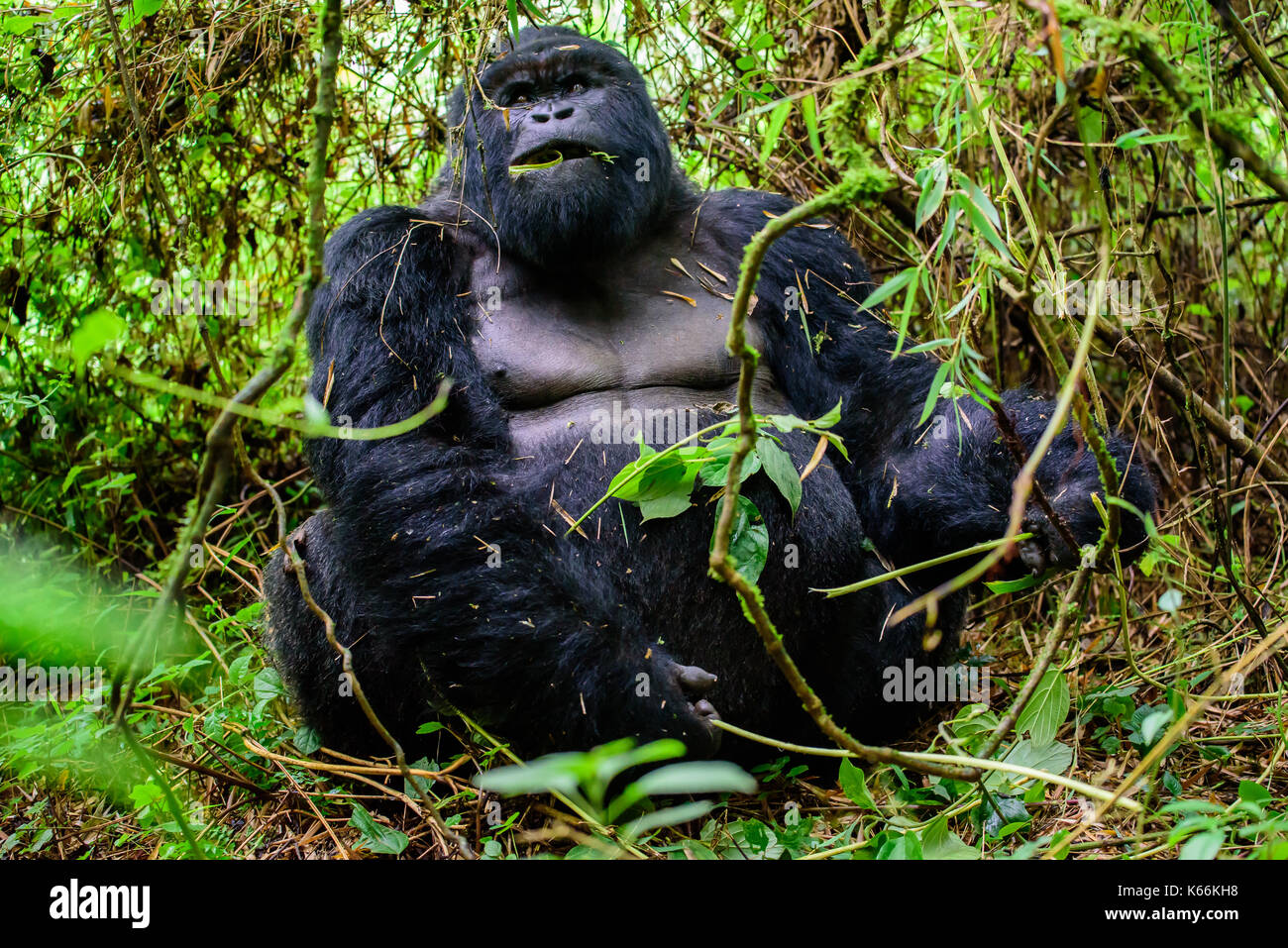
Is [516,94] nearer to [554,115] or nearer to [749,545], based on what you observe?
[554,115]

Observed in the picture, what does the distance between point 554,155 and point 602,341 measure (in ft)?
1.92

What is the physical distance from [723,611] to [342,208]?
2677 millimetres

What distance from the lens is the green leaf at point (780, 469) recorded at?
2.62 metres

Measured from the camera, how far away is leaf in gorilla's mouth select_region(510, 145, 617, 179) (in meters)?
3.27

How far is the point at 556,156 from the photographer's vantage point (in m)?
3.29

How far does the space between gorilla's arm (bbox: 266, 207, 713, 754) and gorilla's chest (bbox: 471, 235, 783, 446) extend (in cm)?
12

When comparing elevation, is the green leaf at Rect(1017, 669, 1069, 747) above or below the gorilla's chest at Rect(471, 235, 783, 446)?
below

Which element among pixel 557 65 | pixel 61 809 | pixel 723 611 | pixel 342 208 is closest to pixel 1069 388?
pixel 723 611

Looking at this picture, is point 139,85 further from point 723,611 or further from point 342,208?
point 723,611

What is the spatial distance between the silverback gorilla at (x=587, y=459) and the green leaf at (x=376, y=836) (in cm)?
32

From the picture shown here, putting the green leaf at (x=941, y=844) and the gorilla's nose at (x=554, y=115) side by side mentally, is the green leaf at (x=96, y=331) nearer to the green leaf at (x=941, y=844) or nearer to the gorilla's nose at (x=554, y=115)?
the green leaf at (x=941, y=844)

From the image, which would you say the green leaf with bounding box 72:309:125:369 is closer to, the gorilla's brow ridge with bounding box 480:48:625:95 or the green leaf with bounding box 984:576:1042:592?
the green leaf with bounding box 984:576:1042:592
